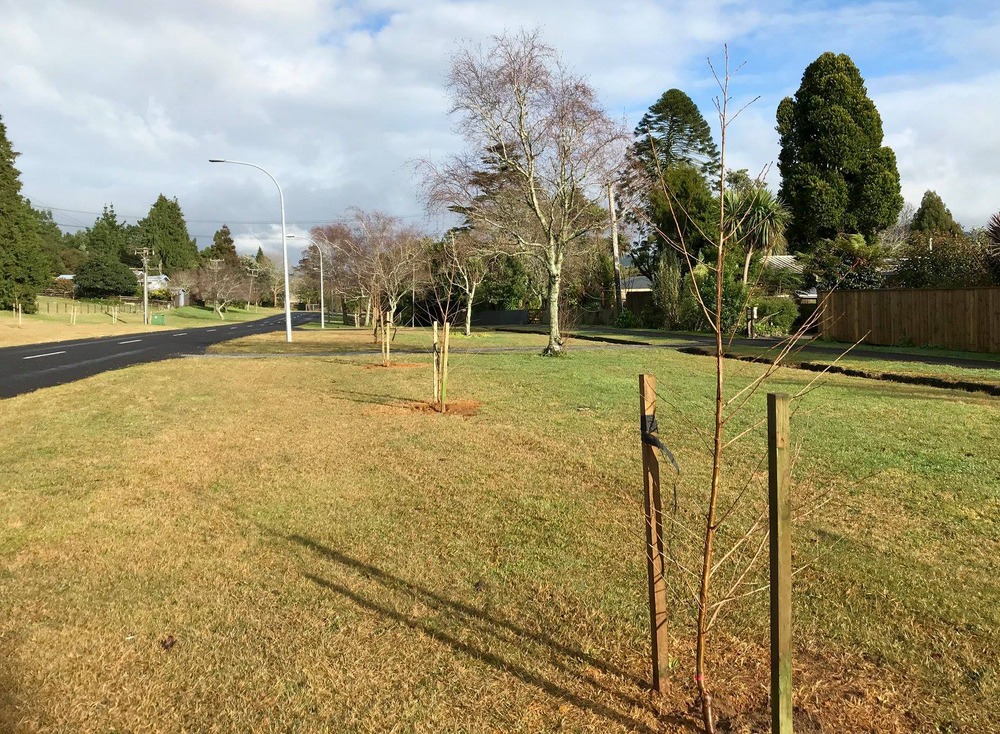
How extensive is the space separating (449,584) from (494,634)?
67 cm

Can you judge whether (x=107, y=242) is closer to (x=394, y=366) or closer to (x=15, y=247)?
(x=15, y=247)

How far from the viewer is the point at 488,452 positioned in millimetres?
7637

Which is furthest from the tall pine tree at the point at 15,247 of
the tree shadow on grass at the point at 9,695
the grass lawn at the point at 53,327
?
the tree shadow on grass at the point at 9,695

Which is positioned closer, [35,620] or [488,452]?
[35,620]

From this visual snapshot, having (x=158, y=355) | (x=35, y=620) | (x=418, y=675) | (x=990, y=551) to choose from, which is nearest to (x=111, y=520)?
(x=35, y=620)

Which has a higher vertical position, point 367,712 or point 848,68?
point 848,68

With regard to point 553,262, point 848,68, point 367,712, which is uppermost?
point 848,68

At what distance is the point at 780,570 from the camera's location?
2.23 meters

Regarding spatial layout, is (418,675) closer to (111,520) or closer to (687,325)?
(111,520)

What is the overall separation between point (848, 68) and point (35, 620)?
37045 millimetres

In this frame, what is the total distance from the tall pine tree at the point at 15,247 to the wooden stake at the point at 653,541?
197 ft

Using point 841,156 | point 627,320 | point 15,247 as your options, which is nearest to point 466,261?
point 627,320

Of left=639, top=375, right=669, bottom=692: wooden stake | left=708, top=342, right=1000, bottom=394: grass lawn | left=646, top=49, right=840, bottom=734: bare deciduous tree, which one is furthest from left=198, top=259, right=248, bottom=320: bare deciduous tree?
left=639, top=375, right=669, bottom=692: wooden stake

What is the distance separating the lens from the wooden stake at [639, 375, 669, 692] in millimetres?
2732
